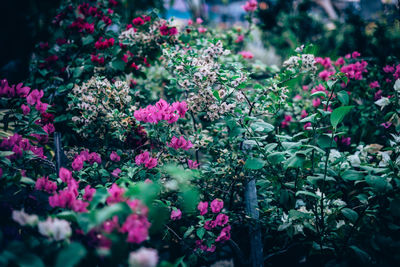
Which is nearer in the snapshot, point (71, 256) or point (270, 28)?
point (71, 256)

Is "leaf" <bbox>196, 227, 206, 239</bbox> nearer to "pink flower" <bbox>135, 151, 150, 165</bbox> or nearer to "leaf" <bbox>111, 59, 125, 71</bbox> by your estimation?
"pink flower" <bbox>135, 151, 150, 165</bbox>

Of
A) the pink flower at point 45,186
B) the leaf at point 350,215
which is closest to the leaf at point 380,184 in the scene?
the leaf at point 350,215

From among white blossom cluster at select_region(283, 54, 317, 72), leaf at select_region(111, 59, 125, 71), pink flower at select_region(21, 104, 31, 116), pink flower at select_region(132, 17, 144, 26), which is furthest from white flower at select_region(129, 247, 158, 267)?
pink flower at select_region(132, 17, 144, 26)

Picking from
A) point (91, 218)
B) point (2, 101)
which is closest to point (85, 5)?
point (2, 101)

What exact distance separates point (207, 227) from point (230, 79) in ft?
2.72

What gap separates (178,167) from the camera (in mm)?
1427

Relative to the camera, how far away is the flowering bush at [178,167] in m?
0.80

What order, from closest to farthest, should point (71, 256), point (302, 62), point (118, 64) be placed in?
point (71, 256) → point (302, 62) → point (118, 64)

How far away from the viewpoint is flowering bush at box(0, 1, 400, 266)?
80 cm

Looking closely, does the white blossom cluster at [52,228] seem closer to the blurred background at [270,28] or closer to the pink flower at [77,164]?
the pink flower at [77,164]

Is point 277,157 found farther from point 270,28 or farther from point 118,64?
point 270,28

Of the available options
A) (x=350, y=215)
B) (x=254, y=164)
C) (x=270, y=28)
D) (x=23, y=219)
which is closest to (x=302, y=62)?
(x=254, y=164)

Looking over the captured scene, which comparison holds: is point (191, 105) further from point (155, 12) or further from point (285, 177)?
point (155, 12)

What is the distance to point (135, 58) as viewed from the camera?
2.04m
